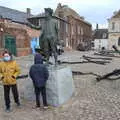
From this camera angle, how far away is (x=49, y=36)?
1000 centimetres

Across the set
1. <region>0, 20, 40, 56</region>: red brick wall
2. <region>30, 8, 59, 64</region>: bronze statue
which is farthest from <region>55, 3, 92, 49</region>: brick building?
<region>30, 8, 59, 64</region>: bronze statue

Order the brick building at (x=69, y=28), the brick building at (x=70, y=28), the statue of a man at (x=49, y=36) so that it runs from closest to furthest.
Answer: the statue of a man at (x=49, y=36) < the brick building at (x=69, y=28) < the brick building at (x=70, y=28)

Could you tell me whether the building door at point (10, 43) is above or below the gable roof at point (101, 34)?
below

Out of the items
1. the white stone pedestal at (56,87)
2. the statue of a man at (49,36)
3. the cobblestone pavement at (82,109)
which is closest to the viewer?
the cobblestone pavement at (82,109)

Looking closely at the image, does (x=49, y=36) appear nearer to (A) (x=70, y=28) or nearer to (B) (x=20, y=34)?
(B) (x=20, y=34)

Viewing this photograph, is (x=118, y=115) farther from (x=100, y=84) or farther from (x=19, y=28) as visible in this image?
(x=19, y=28)

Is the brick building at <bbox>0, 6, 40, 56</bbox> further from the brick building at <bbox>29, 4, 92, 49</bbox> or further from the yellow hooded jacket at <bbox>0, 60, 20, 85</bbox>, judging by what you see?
the yellow hooded jacket at <bbox>0, 60, 20, 85</bbox>

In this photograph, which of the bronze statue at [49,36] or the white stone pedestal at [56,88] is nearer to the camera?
the white stone pedestal at [56,88]

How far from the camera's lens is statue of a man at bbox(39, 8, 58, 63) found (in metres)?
10.0

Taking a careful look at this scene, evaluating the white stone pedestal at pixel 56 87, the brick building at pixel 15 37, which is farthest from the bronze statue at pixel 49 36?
the brick building at pixel 15 37

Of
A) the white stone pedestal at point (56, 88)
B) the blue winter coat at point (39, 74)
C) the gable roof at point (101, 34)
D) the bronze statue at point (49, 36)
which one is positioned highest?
the gable roof at point (101, 34)

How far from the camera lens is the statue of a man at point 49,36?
10.0 metres

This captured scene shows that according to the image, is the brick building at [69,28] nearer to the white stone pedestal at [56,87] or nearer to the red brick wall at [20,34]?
the red brick wall at [20,34]

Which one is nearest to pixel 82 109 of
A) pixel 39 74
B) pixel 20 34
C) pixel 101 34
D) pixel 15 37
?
pixel 39 74
